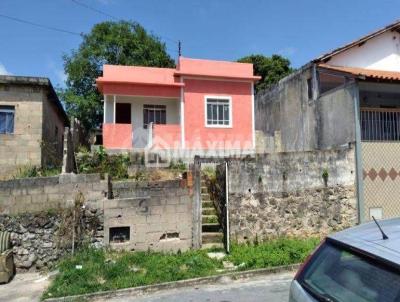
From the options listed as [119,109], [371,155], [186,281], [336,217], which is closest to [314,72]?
[371,155]

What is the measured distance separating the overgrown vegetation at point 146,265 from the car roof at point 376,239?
5734mm

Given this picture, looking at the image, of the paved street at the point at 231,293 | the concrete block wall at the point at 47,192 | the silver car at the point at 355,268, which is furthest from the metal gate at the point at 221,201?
the silver car at the point at 355,268

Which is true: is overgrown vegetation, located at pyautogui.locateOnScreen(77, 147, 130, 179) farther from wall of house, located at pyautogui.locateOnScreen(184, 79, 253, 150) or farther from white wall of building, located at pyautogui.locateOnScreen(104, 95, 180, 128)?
wall of house, located at pyautogui.locateOnScreen(184, 79, 253, 150)

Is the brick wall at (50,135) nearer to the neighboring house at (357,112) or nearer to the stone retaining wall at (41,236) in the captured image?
the stone retaining wall at (41,236)

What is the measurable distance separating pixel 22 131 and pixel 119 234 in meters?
5.23

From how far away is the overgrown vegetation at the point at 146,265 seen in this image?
7.74 m

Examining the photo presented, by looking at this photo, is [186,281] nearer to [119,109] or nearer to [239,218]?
Answer: [239,218]

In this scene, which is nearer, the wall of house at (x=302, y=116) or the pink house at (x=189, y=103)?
the wall of house at (x=302, y=116)

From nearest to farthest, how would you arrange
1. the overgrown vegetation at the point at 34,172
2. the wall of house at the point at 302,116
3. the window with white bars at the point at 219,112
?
the overgrown vegetation at the point at 34,172 → the wall of house at the point at 302,116 → the window with white bars at the point at 219,112

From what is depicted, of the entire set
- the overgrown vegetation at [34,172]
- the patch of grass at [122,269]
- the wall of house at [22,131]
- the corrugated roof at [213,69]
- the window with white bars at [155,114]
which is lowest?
the patch of grass at [122,269]

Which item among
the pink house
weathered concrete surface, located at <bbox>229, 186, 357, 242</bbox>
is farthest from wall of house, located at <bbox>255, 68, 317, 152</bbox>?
weathered concrete surface, located at <bbox>229, 186, 357, 242</bbox>

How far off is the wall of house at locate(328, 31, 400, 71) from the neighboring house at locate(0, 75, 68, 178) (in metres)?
11.0

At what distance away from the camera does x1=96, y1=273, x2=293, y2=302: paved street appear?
699 cm

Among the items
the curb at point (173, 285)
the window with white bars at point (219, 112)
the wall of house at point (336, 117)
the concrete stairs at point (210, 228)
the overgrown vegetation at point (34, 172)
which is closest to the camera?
the curb at point (173, 285)
